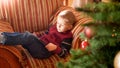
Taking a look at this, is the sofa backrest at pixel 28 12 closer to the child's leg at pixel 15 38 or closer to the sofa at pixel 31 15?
the sofa at pixel 31 15

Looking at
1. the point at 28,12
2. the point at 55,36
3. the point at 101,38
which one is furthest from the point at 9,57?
the point at 101,38

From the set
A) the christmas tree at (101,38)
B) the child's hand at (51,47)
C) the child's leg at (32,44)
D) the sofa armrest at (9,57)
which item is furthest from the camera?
the child's hand at (51,47)

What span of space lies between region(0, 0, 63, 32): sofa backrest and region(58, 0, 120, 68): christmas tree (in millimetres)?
1314

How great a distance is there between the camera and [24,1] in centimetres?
209

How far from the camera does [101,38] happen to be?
760 mm

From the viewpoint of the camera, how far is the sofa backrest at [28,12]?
2.07 meters

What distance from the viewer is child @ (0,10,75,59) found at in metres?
1.55

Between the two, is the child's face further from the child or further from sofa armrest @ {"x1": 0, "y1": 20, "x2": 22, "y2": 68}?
sofa armrest @ {"x1": 0, "y1": 20, "x2": 22, "y2": 68}

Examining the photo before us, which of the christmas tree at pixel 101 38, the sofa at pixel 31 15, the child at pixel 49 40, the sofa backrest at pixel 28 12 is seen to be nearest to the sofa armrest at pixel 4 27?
the sofa at pixel 31 15

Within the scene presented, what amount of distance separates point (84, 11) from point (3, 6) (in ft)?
4.98

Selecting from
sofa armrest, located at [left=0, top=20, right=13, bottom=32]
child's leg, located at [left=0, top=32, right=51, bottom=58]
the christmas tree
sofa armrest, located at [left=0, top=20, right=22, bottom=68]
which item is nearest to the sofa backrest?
sofa armrest, located at [left=0, top=20, right=13, bottom=32]

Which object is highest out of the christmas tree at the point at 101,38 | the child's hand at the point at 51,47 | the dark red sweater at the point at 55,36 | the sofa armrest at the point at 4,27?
Result: the christmas tree at the point at 101,38

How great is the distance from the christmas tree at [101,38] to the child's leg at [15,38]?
0.70 meters

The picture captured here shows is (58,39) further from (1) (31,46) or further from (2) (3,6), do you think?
(2) (3,6)
